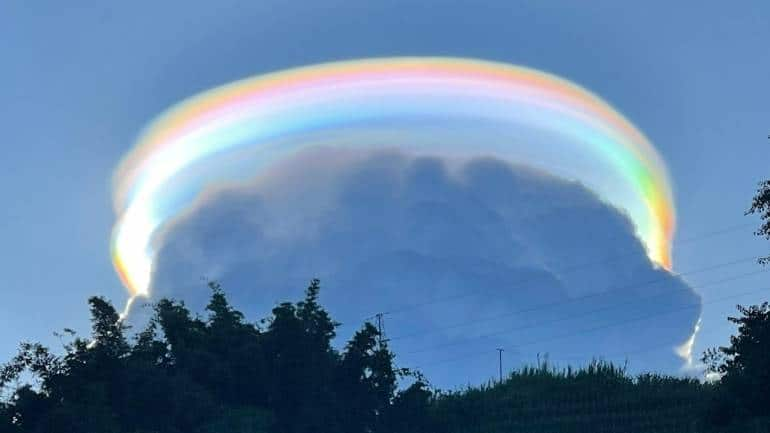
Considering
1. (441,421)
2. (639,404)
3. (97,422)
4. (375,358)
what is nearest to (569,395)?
(639,404)

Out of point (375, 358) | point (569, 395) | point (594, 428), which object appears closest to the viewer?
point (594, 428)

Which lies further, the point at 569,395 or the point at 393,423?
the point at 393,423

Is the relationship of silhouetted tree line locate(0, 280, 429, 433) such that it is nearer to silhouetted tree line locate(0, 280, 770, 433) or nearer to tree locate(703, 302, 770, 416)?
silhouetted tree line locate(0, 280, 770, 433)

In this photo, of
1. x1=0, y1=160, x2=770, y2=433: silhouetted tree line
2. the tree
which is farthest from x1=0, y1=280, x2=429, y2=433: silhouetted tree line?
the tree

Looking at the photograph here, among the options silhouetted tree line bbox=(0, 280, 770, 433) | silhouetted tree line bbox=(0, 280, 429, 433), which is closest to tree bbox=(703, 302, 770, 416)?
silhouetted tree line bbox=(0, 280, 770, 433)

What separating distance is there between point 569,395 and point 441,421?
388 centimetres

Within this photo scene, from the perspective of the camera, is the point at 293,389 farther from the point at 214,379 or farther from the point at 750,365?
the point at 750,365

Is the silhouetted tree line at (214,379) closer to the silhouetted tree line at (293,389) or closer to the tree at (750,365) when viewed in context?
the silhouetted tree line at (293,389)

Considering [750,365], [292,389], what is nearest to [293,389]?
[292,389]

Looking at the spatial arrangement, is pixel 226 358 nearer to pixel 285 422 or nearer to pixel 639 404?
pixel 285 422

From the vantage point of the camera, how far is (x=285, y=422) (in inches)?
1162

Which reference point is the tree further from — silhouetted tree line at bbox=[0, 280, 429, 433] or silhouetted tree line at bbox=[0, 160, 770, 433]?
silhouetted tree line at bbox=[0, 280, 429, 433]

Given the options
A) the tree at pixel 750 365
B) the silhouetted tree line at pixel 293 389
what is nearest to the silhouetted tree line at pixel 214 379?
the silhouetted tree line at pixel 293 389

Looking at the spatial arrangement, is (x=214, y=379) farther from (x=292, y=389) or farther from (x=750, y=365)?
(x=750, y=365)
